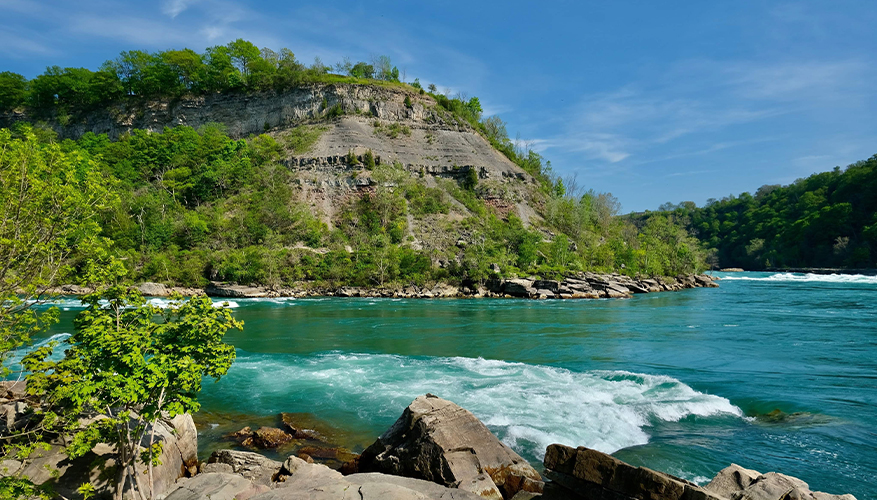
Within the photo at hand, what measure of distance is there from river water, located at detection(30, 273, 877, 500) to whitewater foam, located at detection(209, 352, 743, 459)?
7 centimetres

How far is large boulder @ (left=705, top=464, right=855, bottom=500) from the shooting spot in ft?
20.7

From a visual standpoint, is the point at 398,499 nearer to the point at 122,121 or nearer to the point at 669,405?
the point at 669,405

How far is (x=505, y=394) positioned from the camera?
15.7 meters

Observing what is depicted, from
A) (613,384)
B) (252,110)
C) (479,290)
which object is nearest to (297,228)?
(479,290)

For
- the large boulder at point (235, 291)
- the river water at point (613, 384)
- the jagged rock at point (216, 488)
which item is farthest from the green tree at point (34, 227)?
the large boulder at point (235, 291)

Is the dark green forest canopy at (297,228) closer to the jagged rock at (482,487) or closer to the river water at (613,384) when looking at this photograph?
the river water at (613,384)

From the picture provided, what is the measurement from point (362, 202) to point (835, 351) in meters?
67.7

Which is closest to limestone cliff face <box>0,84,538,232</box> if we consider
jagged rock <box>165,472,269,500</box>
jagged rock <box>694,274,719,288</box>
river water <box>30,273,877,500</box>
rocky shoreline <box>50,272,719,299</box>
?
rocky shoreline <box>50,272,719,299</box>

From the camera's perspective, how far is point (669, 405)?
14484 millimetres

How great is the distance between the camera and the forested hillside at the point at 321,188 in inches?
2537

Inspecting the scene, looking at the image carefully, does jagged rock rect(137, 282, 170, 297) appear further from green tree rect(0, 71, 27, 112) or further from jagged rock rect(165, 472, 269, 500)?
green tree rect(0, 71, 27, 112)

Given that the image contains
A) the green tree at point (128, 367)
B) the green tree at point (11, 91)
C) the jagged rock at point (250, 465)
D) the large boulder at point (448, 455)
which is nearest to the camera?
the green tree at point (128, 367)

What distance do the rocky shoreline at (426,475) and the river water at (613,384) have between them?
2.53 meters

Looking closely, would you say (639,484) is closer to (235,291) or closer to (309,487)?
(309,487)
